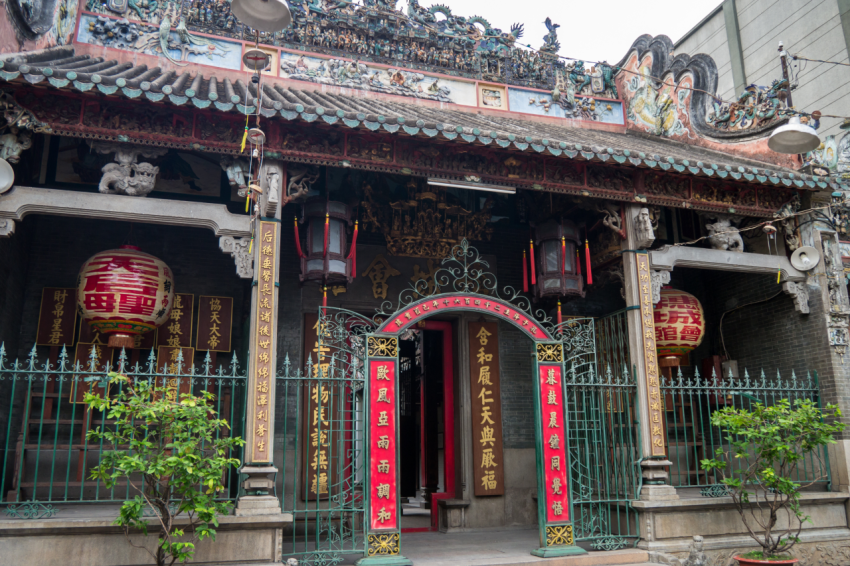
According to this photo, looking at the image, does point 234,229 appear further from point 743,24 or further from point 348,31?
point 743,24

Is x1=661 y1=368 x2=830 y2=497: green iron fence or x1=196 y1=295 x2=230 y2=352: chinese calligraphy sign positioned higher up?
x1=196 y1=295 x2=230 y2=352: chinese calligraphy sign

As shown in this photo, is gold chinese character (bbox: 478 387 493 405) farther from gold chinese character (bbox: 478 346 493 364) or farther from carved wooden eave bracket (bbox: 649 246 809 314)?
carved wooden eave bracket (bbox: 649 246 809 314)

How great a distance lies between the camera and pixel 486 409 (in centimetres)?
854

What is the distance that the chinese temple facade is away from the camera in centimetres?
609

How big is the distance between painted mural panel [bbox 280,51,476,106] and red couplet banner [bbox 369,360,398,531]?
4.18 m

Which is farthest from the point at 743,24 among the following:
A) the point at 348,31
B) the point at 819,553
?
the point at 819,553

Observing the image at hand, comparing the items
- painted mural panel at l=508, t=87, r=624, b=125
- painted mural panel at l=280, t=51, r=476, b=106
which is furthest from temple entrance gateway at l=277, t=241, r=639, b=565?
painted mural panel at l=508, t=87, r=624, b=125

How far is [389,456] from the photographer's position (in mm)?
6199

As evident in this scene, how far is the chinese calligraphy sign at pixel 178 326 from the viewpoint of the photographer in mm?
7738

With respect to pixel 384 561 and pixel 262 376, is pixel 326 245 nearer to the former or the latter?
pixel 262 376

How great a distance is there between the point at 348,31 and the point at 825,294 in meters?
6.87

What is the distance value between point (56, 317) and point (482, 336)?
16.3 feet

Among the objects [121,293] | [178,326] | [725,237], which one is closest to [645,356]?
[725,237]

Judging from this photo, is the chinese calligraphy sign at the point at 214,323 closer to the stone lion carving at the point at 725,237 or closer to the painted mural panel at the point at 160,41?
the painted mural panel at the point at 160,41
